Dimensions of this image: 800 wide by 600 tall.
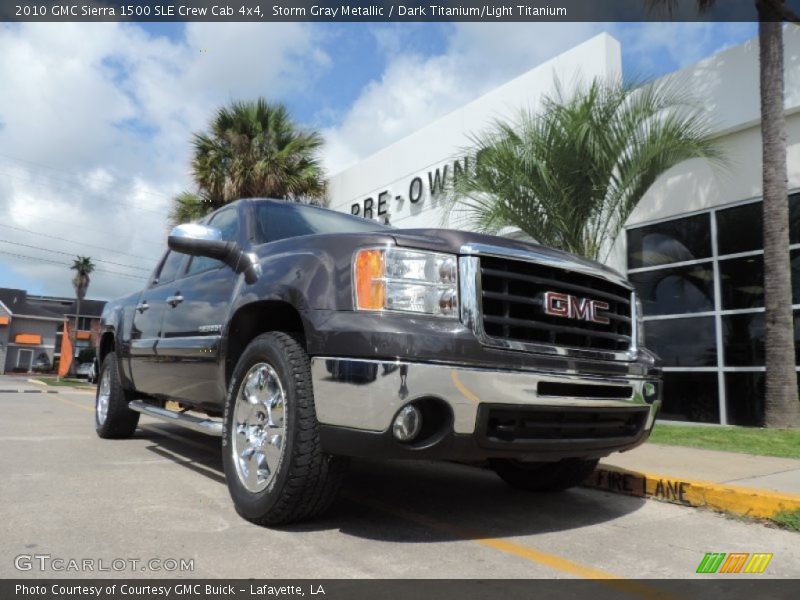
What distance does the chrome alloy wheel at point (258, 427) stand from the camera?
10.7 ft

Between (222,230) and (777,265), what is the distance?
692cm

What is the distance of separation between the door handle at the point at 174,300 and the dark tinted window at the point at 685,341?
25.3 ft

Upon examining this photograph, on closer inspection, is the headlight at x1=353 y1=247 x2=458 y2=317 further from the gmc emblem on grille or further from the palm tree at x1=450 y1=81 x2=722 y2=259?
the palm tree at x1=450 y1=81 x2=722 y2=259

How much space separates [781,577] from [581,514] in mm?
1231

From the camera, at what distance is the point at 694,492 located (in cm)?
422

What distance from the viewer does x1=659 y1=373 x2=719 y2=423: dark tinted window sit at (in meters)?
10.3

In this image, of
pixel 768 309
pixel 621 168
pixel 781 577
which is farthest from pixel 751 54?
pixel 781 577

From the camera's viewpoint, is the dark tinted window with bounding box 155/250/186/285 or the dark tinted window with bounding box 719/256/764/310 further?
the dark tinted window with bounding box 719/256/764/310

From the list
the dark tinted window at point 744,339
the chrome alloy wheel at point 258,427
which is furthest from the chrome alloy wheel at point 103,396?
the dark tinted window at point 744,339

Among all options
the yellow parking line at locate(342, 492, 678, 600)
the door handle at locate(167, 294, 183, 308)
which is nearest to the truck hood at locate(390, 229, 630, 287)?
the yellow parking line at locate(342, 492, 678, 600)

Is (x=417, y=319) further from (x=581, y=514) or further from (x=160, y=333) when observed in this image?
(x=160, y=333)

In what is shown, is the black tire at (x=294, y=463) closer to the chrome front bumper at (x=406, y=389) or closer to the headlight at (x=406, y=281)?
the chrome front bumper at (x=406, y=389)

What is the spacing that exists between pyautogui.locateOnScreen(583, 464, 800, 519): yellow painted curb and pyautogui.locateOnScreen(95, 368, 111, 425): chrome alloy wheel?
469 cm
